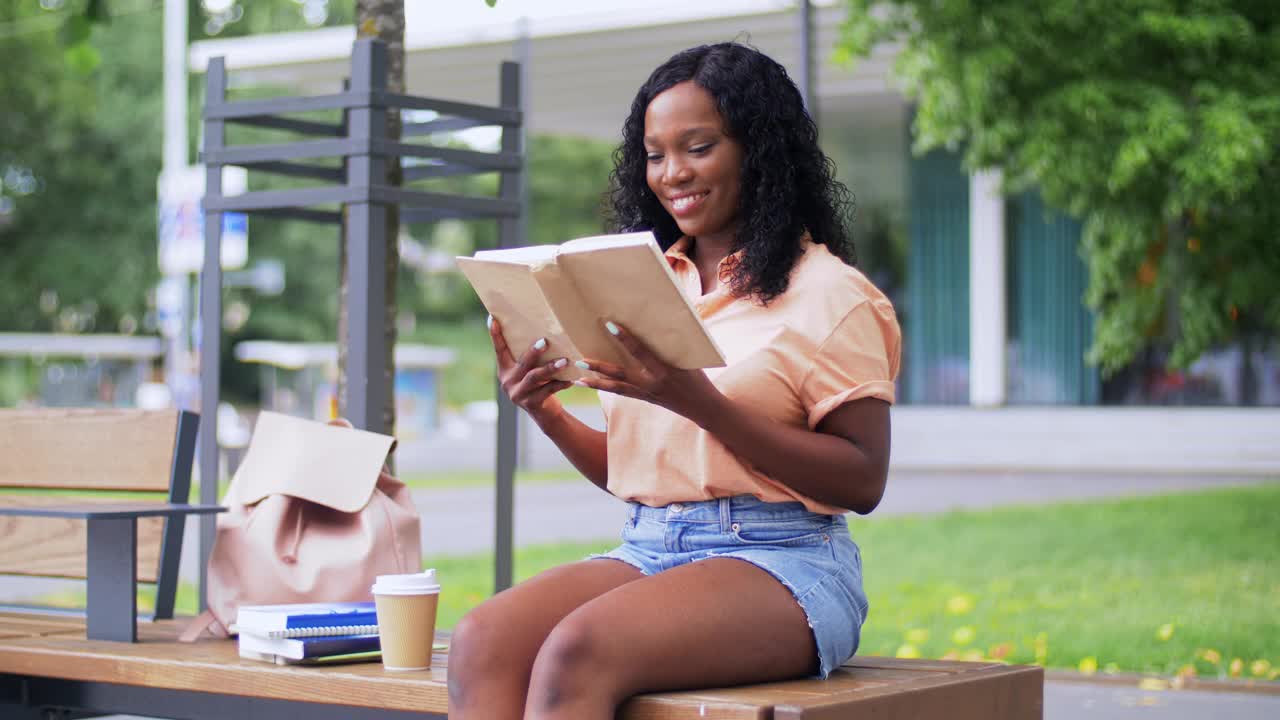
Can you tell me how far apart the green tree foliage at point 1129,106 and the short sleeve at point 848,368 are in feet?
22.0

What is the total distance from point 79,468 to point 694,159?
6.75 ft

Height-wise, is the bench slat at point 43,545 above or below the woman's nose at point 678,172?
below

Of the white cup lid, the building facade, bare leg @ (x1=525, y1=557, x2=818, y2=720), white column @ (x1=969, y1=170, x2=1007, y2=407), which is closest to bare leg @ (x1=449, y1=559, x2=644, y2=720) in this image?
bare leg @ (x1=525, y1=557, x2=818, y2=720)

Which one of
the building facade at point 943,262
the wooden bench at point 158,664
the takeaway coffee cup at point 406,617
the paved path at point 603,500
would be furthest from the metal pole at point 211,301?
the building facade at point 943,262

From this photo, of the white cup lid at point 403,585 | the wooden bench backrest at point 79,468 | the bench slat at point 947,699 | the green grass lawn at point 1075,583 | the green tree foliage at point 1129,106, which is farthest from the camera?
the green tree foliage at point 1129,106

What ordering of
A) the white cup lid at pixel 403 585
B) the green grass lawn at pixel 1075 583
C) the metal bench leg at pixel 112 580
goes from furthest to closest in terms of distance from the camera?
the green grass lawn at pixel 1075 583, the metal bench leg at pixel 112 580, the white cup lid at pixel 403 585

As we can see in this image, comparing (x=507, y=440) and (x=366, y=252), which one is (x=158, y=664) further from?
(x=507, y=440)

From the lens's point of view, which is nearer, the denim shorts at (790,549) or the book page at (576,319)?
the book page at (576,319)

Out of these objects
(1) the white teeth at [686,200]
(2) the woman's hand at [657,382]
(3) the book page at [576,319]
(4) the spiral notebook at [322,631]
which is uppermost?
(1) the white teeth at [686,200]

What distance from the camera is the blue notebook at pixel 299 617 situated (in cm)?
320

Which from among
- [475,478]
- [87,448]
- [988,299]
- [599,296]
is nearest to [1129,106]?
[87,448]

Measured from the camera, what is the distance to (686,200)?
118 inches

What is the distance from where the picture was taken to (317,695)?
10.2 feet

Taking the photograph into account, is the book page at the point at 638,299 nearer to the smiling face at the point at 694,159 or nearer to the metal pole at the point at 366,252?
the smiling face at the point at 694,159
